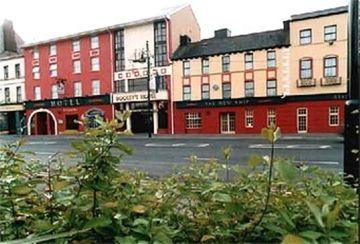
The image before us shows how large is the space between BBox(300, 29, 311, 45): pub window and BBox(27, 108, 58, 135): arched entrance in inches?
1027

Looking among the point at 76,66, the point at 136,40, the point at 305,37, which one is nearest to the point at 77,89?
the point at 76,66

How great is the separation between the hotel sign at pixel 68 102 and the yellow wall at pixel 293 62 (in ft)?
36.9

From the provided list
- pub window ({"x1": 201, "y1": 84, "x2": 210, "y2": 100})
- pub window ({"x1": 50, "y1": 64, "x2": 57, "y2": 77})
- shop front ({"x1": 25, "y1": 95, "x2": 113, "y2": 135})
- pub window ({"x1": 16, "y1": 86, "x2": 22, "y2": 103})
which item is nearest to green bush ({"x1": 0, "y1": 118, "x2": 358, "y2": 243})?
pub window ({"x1": 201, "y1": 84, "x2": 210, "y2": 100})

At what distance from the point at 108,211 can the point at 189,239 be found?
1.14 feet

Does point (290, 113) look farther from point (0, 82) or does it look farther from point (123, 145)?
point (0, 82)

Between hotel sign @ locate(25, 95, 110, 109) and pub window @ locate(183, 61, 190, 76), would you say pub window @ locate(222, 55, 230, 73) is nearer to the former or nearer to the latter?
pub window @ locate(183, 61, 190, 76)

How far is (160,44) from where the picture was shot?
3291 cm

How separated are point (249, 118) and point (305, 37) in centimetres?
731

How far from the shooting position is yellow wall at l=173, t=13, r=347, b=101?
26500mm

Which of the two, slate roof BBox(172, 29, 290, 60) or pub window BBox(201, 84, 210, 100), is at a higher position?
slate roof BBox(172, 29, 290, 60)

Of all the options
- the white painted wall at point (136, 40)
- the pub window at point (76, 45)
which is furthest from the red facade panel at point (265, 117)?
the pub window at point (76, 45)

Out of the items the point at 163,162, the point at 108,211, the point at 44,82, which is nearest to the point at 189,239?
the point at 108,211

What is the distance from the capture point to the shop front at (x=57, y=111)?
117 feet

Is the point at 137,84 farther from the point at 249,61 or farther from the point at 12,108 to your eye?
the point at 12,108
